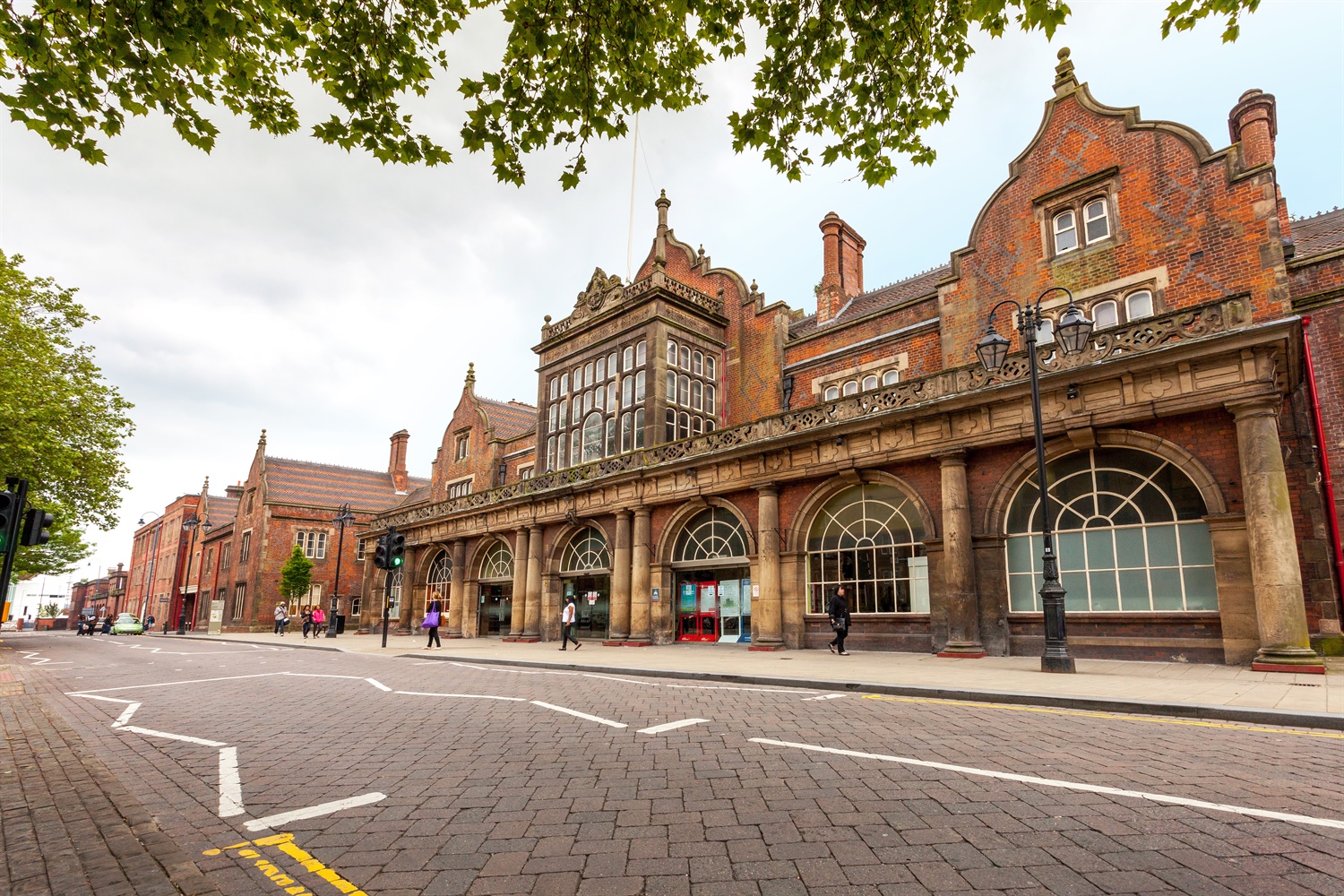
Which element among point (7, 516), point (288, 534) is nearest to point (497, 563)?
point (7, 516)

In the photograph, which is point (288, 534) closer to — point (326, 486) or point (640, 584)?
point (326, 486)

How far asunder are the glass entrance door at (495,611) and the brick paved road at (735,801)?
2253 cm

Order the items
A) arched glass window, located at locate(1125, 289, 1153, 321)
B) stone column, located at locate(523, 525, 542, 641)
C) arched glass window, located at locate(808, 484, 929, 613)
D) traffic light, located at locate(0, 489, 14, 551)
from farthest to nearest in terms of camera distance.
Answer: stone column, located at locate(523, 525, 542, 641)
arched glass window, located at locate(808, 484, 929, 613)
arched glass window, located at locate(1125, 289, 1153, 321)
traffic light, located at locate(0, 489, 14, 551)

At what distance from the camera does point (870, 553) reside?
18234 mm

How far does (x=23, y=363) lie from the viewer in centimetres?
2234

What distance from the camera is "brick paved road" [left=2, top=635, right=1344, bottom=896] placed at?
343 centimetres

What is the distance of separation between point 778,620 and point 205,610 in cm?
5841

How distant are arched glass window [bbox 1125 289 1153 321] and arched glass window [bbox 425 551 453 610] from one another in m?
28.9

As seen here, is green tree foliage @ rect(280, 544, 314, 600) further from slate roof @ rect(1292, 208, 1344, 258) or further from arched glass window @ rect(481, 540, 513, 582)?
slate roof @ rect(1292, 208, 1344, 258)

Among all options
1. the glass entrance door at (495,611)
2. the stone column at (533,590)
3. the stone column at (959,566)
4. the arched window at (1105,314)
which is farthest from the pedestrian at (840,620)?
the glass entrance door at (495,611)

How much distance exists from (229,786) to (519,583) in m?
23.4

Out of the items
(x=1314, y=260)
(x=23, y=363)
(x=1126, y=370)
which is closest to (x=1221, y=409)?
(x=1126, y=370)

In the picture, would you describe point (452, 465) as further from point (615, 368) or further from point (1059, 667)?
point (1059, 667)

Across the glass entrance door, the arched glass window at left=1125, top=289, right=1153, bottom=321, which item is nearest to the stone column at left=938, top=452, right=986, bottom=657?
the arched glass window at left=1125, top=289, right=1153, bottom=321
